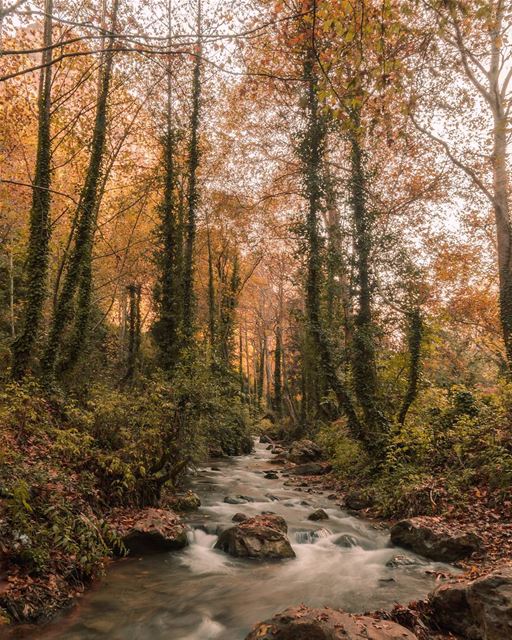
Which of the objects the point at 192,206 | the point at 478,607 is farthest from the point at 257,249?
the point at 478,607

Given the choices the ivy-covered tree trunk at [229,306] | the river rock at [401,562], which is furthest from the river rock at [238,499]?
the ivy-covered tree trunk at [229,306]

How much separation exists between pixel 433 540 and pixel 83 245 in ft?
43.5

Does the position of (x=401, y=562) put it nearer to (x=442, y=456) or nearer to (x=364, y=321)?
(x=442, y=456)

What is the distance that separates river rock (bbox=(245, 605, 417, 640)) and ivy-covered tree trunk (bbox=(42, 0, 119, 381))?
35.9ft

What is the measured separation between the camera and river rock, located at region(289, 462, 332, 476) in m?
16.9

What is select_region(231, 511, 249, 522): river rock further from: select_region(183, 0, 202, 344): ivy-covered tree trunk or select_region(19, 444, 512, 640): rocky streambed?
select_region(183, 0, 202, 344): ivy-covered tree trunk

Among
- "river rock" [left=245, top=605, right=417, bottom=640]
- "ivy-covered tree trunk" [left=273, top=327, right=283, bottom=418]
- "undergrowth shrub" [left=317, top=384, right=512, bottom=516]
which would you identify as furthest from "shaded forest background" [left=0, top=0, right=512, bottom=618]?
"ivy-covered tree trunk" [left=273, top=327, right=283, bottom=418]

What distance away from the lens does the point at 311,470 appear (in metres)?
17.0

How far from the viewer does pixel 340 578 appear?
7340 millimetres

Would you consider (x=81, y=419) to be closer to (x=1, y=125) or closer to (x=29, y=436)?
(x=29, y=436)

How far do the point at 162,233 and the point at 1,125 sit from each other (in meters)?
8.14

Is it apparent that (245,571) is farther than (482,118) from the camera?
No

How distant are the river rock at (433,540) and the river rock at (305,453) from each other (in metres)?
10.9

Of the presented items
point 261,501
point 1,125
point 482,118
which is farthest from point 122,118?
point 261,501
